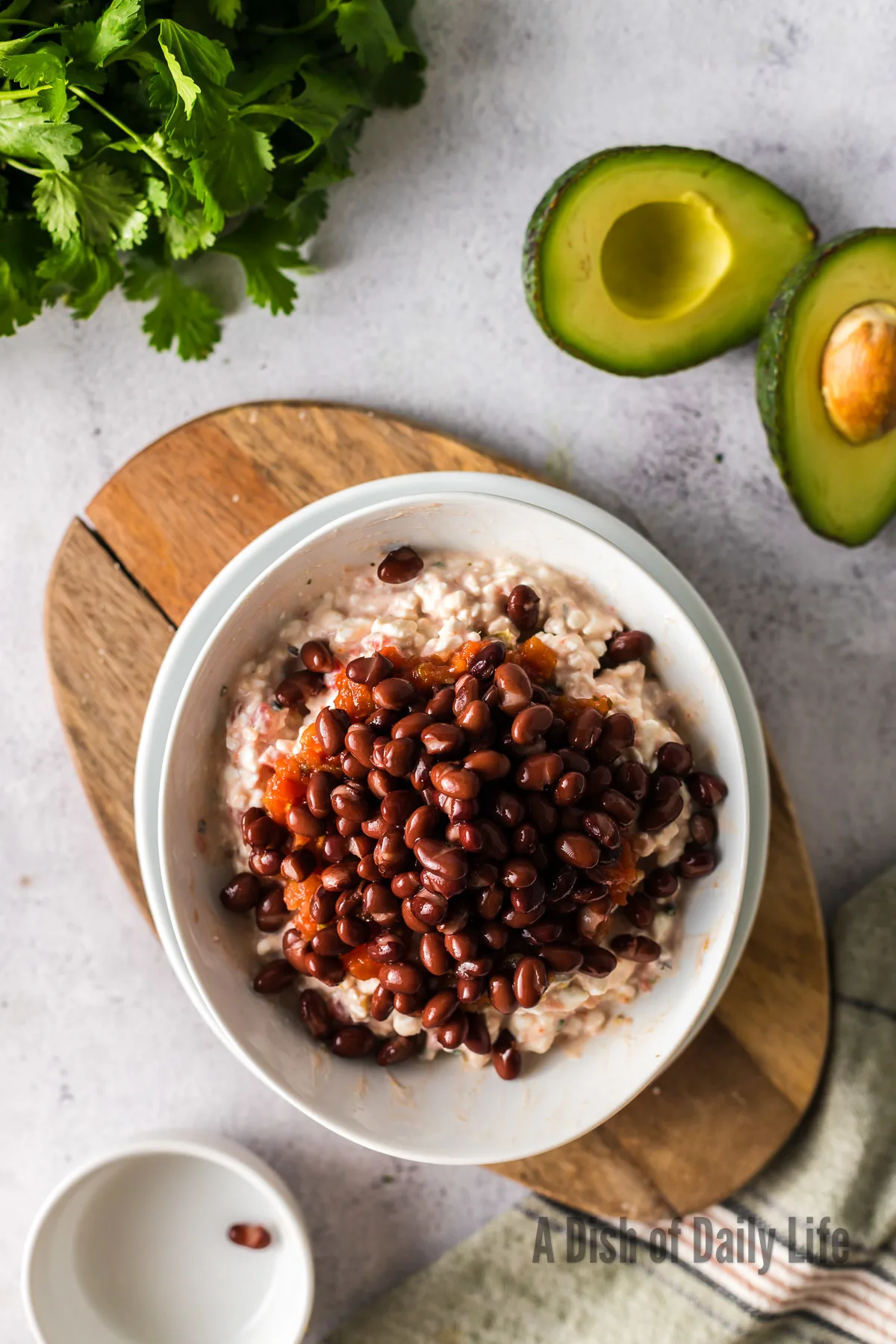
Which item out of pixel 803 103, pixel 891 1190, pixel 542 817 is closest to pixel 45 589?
pixel 542 817

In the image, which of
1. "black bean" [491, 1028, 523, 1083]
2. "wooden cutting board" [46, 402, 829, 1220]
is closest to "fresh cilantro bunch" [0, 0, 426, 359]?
"wooden cutting board" [46, 402, 829, 1220]

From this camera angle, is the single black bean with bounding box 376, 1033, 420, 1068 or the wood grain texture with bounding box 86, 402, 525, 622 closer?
the single black bean with bounding box 376, 1033, 420, 1068

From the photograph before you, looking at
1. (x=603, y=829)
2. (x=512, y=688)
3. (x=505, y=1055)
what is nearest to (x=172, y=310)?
(x=512, y=688)

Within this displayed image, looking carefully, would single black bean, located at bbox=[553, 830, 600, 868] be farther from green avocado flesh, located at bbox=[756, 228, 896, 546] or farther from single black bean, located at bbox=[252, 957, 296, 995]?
green avocado flesh, located at bbox=[756, 228, 896, 546]

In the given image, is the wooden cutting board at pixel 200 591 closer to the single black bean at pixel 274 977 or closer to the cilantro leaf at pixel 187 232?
the cilantro leaf at pixel 187 232

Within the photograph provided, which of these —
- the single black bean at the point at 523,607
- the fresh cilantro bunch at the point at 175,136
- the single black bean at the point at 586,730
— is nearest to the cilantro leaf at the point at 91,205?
the fresh cilantro bunch at the point at 175,136

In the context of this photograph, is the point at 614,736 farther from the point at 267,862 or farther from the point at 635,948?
the point at 267,862
